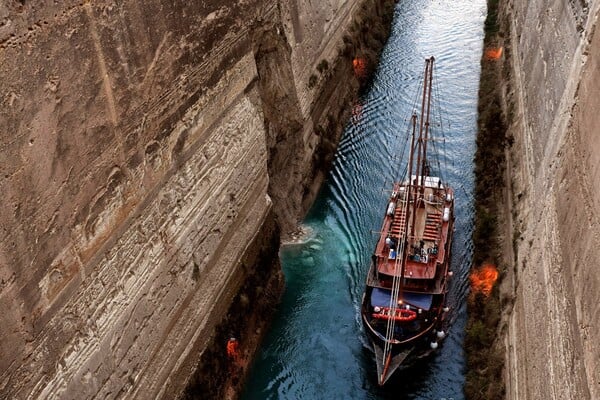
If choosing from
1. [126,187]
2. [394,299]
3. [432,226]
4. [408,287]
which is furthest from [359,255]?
[126,187]

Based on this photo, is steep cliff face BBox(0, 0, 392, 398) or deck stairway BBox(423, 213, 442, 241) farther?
deck stairway BBox(423, 213, 442, 241)

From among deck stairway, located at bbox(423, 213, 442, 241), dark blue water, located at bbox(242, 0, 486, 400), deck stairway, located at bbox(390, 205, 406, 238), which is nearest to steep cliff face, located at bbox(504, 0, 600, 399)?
deck stairway, located at bbox(423, 213, 442, 241)

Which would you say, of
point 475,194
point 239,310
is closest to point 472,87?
point 475,194

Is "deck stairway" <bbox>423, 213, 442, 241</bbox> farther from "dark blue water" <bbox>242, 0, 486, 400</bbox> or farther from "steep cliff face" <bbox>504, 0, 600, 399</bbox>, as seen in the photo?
"steep cliff face" <bbox>504, 0, 600, 399</bbox>

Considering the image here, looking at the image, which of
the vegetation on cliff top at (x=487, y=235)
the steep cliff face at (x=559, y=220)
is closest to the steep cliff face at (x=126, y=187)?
the vegetation on cliff top at (x=487, y=235)

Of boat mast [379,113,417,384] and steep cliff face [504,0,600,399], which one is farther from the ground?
steep cliff face [504,0,600,399]

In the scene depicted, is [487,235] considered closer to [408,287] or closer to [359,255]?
[408,287]
